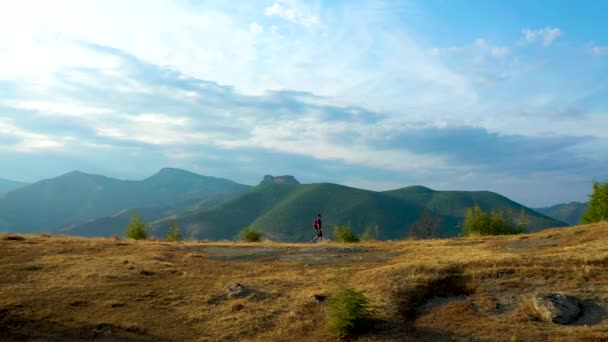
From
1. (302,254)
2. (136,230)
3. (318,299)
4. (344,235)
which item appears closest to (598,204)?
(344,235)

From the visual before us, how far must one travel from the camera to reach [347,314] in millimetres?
14555

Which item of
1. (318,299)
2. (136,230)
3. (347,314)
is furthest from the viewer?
(136,230)

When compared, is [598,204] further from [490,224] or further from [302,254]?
[302,254]

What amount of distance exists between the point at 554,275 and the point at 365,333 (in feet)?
28.0

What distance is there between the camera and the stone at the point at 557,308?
1474 cm

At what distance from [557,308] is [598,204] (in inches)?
1414

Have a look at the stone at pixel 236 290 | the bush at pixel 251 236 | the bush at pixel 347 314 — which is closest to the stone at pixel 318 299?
the bush at pixel 347 314

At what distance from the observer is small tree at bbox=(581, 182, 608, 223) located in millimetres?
43688

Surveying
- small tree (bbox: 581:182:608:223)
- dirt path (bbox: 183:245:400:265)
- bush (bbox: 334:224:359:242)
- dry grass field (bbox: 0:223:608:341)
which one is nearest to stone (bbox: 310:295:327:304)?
dry grass field (bbox: 0:223:608:341)

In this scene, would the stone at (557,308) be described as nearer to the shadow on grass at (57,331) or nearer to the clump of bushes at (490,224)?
the shadow on grass at (57,331)

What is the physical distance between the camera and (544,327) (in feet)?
46.6

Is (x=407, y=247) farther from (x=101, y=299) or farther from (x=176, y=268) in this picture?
(x=101, y=299)

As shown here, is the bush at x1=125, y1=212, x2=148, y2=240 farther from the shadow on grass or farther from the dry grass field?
the shadow on grass

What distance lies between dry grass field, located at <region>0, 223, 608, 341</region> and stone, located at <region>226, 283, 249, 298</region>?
0.28m
